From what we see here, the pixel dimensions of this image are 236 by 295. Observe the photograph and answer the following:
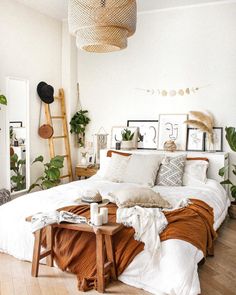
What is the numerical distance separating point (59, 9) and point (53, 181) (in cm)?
260

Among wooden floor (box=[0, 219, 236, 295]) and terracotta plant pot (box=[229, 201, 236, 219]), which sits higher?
terracotta plant pot (box=[229, 201, 236, 219])

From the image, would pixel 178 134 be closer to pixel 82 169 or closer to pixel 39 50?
pixel 82 169

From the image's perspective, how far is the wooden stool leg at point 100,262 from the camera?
2732 mm

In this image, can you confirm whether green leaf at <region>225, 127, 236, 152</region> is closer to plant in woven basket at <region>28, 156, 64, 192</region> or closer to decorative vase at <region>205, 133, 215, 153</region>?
Answer: decorative vase at <region>205, 133, 215, 153</region>

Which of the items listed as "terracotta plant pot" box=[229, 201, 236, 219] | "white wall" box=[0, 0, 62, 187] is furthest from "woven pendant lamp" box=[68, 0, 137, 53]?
"terracotta plant pot" box=[229, 201, 236, 219]

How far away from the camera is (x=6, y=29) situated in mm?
4855

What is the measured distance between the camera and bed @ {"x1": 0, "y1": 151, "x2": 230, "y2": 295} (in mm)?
2600

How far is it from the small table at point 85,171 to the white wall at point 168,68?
661 millimetres

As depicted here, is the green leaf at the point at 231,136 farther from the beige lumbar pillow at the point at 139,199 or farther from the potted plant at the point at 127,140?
the beige lumbar pillow at the point at 139,199

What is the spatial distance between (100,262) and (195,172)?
7.29ft

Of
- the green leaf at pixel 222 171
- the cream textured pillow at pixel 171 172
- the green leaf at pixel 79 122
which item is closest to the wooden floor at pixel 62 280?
the cream textured pillow at pixel 171 172

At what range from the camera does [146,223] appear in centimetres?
290

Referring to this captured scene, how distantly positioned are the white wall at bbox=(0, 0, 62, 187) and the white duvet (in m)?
1.51

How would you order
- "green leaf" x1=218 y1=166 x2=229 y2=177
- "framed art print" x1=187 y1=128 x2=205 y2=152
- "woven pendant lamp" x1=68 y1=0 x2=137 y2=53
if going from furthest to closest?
"framed art print" x1=187 y1=128 x2=205 y2=152
"green leaf" x1=218 y1=166 x2=229 y2=177
"woven pendant lamp" x1=68 y1=0 x2=137 y2=53
